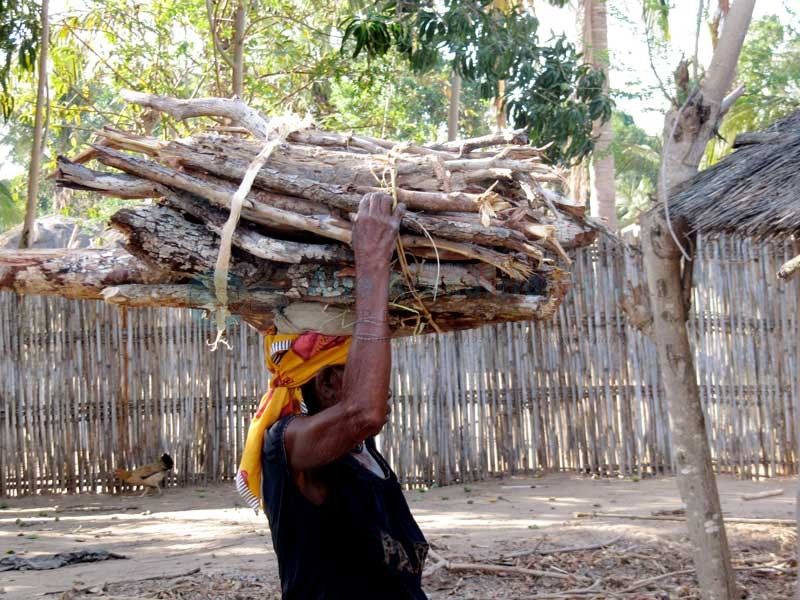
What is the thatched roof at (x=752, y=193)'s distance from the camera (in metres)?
4.65

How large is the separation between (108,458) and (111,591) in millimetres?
3575

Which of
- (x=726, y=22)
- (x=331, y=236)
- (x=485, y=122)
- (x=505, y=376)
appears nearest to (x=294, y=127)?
(x=331, y=236)

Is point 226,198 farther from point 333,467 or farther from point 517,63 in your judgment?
point 517,63

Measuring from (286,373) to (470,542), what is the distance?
168 inches

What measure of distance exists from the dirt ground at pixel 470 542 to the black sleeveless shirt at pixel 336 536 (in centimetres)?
292

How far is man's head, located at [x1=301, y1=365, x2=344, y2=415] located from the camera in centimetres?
253

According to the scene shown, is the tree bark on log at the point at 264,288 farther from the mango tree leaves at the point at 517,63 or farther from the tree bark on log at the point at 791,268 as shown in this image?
the mango tree leaves at the point at 517,63

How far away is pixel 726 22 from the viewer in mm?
4902

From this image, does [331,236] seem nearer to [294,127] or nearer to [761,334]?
[294,127]

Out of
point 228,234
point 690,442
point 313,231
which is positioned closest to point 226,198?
point 228,234

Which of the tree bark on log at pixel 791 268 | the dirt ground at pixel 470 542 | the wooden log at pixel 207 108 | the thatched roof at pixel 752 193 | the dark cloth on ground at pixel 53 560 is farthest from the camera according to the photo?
the dark cloth on ground at pixel 53 560

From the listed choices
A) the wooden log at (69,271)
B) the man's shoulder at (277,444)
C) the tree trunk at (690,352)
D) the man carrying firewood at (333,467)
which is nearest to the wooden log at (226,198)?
the man carrying firewood at (333,467)

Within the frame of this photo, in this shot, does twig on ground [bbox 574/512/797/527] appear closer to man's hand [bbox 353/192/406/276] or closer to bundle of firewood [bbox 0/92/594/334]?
bundle of firewood [bbox 0/92/594/334]

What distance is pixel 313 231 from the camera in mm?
2342
